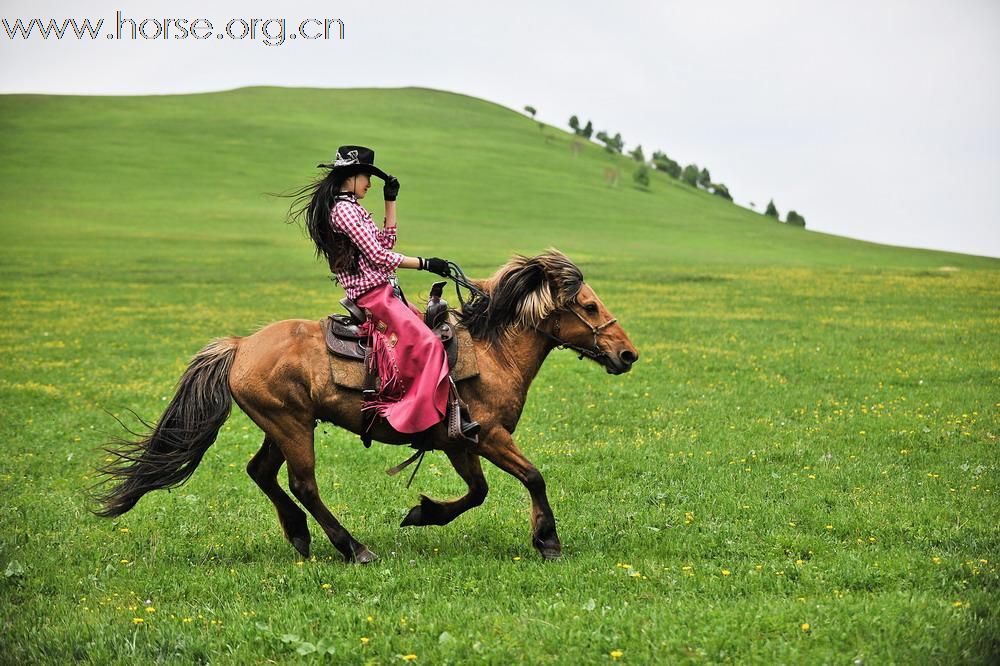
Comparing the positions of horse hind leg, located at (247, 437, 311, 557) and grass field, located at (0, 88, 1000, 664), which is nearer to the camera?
grass field, located at (0, 88, 1000, 664)

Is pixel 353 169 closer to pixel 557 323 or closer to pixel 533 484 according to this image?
pixel 557 323

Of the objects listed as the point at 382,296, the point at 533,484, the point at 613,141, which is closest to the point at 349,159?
the point at 382,296

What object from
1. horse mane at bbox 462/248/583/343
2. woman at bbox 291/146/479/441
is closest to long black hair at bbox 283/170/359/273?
woman at bbox 291/146/479/441

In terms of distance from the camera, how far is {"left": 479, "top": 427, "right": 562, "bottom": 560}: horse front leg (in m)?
8.88

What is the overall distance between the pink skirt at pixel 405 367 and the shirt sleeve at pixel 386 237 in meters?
0.40

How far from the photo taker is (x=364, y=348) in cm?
905

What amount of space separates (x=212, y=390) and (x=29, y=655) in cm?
299

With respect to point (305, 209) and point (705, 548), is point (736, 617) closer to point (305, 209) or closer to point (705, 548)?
Result: point (705, 548)

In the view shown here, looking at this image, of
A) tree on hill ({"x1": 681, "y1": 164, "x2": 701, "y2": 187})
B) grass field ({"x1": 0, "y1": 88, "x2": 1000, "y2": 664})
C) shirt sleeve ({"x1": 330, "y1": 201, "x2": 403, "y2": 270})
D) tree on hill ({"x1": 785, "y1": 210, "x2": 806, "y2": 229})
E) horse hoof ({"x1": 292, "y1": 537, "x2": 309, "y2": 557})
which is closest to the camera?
grass field ({"x1": 0, "y1": 88, "x2": 1000, "y2": 664})

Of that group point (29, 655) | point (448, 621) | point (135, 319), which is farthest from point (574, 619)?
point (135, 319)

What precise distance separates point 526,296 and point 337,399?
6.78ft

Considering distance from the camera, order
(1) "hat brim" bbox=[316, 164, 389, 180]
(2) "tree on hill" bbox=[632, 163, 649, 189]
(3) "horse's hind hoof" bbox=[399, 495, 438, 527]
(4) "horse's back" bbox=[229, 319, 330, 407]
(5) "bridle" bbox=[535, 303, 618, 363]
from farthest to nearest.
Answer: (2) "tree on hill" bbox=[632, 163, 649, 189], (5) "bridle" bbox=[535, 303, 618, 363], (3) "horse's hind hoof" bbox=[399, 495, 438, 527], (4) "horse's back" bbox=[229, 319, 330, 407], (1) "hat brim" bbox=[316, 164, 389, 180]

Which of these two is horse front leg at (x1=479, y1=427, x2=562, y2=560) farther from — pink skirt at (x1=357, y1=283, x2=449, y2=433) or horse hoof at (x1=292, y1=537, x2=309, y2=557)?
horse hoof at (x1=292, y1=537, x2=309, y2=557)

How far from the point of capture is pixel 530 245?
6675 centimetres
